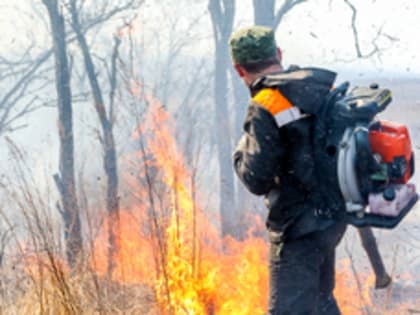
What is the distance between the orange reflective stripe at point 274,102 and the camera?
2.63 m

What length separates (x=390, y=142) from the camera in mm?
2557

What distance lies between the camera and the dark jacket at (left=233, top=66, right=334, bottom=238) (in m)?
2.66

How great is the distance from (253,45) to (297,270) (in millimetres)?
1262

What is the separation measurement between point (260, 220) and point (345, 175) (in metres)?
9.91

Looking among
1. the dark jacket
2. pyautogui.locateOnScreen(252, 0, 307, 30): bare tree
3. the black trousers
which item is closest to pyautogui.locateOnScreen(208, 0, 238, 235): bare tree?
pyautogui.locateOnScreen(252, 0, 307, 30): bare tree

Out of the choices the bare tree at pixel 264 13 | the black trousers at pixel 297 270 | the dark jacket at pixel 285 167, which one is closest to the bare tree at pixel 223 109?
the bare tree at pixel 264 13

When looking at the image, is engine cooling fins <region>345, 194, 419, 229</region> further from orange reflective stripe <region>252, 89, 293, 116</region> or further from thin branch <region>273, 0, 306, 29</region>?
thin branch <region>273, 0, 306, 29</region>

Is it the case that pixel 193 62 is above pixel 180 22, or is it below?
below

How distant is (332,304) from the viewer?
3.20m

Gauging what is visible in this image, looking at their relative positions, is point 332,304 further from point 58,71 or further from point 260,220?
point 260,220

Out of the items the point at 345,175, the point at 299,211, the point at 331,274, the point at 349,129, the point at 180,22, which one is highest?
the point at 180,22

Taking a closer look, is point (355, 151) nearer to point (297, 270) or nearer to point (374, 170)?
point (374, 170)

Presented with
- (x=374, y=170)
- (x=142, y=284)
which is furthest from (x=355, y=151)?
(x=142, y=284)

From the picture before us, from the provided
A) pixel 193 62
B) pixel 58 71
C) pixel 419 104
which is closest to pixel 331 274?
pixel 58 71
